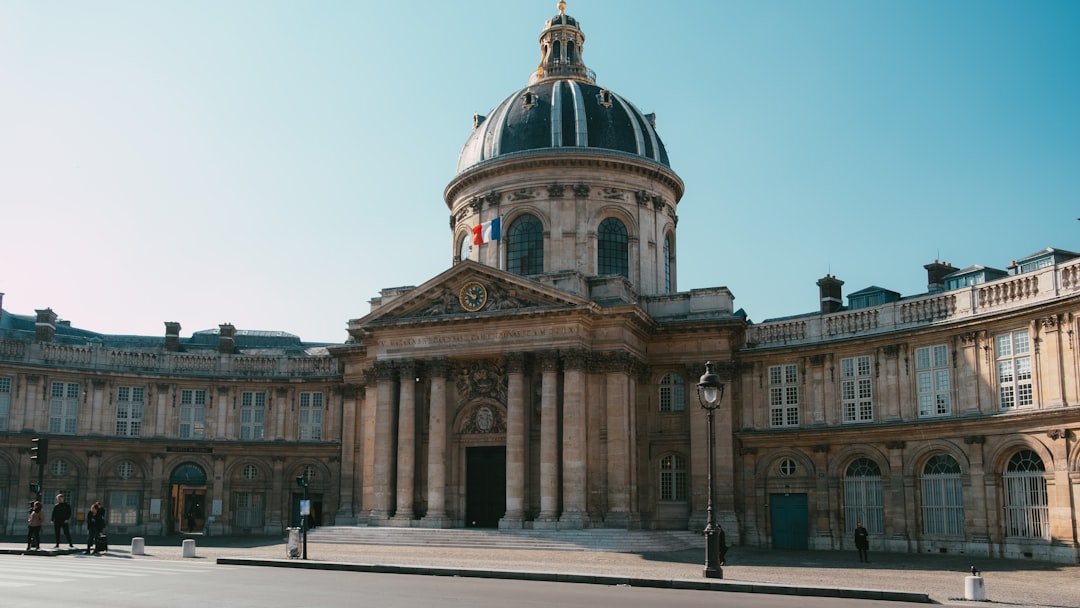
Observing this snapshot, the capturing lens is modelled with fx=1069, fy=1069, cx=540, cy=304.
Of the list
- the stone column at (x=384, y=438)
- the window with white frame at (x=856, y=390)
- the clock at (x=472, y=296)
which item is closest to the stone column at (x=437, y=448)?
the stone column at (x=384, y=438)

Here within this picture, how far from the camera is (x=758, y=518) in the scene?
46250 millimetres

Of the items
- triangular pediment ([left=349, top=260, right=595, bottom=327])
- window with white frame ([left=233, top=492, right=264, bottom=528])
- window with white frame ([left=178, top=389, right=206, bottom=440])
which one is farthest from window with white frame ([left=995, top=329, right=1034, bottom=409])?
window with white frame ([left=178, top=389, right=206, bottom=440])

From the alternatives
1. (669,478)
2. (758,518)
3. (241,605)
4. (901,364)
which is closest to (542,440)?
(669,478)

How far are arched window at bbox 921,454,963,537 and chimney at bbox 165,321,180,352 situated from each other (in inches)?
1552

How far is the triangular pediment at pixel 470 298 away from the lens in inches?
1769

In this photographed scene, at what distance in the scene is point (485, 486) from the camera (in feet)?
156

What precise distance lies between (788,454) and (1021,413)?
1089 centimetres

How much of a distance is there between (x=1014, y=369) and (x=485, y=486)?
73.0 ft

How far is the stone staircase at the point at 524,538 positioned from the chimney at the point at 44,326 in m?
19.7

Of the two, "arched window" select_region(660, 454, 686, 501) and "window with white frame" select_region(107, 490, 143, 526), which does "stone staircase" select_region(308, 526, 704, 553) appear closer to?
"arched window" select_region(660, 454, 686, 501)

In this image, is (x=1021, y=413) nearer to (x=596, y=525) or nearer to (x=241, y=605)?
(x=596, y=525)

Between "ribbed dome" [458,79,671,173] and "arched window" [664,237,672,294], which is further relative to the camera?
"arched window" [664,237,672,294]

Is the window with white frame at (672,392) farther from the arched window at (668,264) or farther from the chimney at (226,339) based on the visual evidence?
the chimney at (226,339)

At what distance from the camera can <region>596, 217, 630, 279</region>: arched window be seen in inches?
2082
